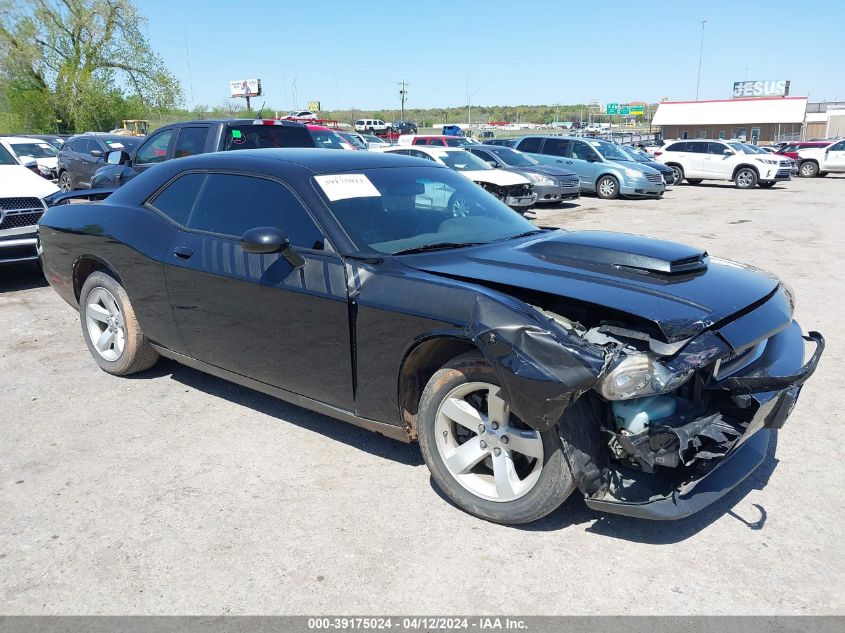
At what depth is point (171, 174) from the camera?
450cm

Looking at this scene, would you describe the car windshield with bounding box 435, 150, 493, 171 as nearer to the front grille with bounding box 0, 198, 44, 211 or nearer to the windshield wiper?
the front grille with bounding box 0, 198, 44, 211

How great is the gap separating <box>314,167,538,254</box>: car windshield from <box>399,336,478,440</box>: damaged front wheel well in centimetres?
63

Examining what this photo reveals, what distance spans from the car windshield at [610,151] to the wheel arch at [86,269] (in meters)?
17.3

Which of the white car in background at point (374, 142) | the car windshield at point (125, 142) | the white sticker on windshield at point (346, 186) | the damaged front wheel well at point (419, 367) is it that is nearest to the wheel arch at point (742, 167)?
the white car in background at point (374, 142)

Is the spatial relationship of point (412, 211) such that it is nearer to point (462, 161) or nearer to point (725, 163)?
point (462, 161)

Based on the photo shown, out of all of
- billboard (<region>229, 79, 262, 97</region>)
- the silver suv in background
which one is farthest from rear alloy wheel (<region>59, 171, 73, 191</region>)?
billboard (<region>229, 79, 262, 97</region>)

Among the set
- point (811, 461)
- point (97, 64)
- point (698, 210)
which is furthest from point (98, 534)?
point (97, 64)

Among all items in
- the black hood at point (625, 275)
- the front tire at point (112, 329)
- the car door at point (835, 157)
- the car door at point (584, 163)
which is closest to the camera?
the black hood at point (625, 275)

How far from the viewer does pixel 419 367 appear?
3.18 metres

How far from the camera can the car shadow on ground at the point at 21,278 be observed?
315 inches

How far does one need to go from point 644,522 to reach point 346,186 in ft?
7.67

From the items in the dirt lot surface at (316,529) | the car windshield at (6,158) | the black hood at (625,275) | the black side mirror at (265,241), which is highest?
the car windshield at (6,158)

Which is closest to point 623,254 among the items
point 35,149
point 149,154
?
point 149,154

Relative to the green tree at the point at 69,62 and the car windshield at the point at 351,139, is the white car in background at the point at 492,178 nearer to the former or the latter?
the car windshield at the point at 351,139
